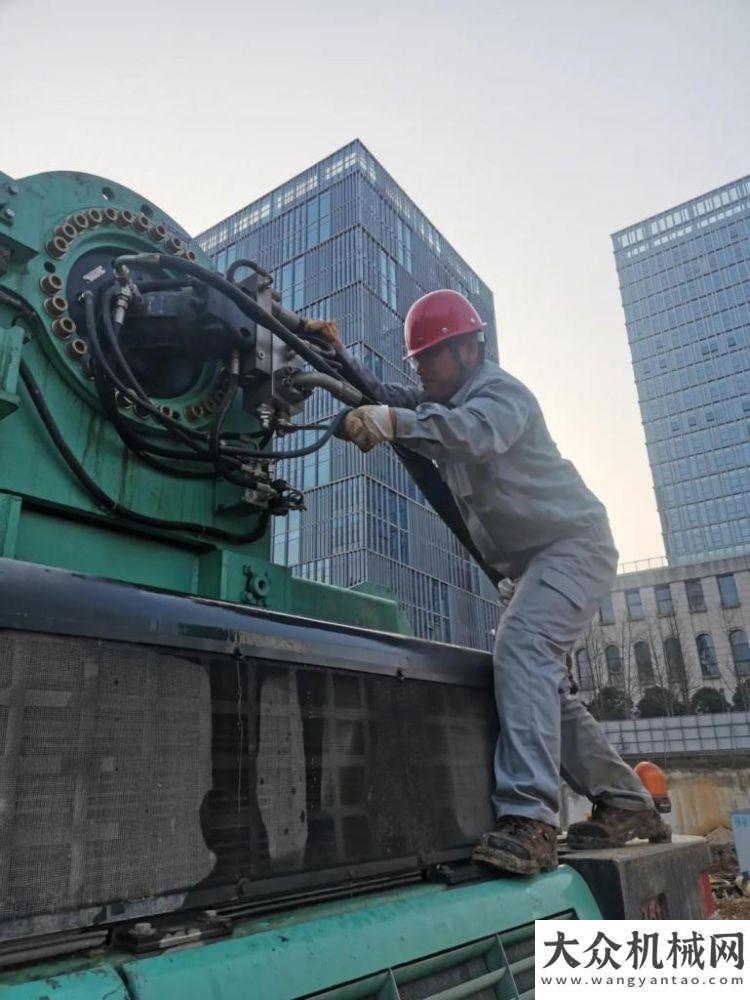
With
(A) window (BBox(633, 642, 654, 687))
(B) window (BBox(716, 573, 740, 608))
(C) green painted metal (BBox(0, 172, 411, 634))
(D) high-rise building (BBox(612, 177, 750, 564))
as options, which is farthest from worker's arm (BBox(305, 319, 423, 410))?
(D) high-rise building (BBox(612, 177, 750, 564))

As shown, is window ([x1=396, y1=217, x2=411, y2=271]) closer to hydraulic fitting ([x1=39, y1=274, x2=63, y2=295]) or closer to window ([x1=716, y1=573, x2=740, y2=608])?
window ([x1=716, y1=573, x2=740, y2=608])

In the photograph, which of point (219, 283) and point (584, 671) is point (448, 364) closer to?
point (219, 283)

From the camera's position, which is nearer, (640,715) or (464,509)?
(464,509)

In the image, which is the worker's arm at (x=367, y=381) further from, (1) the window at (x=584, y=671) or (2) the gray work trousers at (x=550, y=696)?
(1) the window at (x=584, y=671)

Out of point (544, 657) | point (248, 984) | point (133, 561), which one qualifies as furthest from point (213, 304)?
point (248, 984)

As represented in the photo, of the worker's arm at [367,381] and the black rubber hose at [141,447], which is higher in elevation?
the worker's arm at [367,381]

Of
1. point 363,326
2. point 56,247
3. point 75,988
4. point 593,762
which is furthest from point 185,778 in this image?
point 363,326

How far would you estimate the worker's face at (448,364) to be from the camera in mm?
2598

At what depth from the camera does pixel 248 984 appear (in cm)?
109

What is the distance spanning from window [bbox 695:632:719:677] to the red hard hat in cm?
3827

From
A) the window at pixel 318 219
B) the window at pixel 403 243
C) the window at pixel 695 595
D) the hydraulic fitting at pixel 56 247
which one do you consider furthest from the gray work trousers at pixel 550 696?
the window at pixel 403 243

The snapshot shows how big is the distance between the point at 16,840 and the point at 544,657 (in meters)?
1.56

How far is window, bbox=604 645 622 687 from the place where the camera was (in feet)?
105

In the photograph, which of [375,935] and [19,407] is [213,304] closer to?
[19,407]
